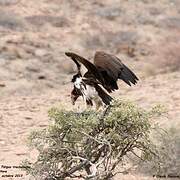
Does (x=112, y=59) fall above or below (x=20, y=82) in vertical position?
above

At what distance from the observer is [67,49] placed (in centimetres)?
2023

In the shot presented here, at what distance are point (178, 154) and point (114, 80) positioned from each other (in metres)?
2.99

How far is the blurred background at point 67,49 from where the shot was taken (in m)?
13.5

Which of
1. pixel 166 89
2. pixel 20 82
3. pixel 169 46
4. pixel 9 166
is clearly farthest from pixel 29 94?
pixel 9 166

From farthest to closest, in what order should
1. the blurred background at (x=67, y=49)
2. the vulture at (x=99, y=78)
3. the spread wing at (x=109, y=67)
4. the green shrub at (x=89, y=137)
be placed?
1. the blurred background at (x=67, y=49)
2. the spread wing at (x=109, y=67)
3. the vulture at (x=99, y=78)
4. the green shrub at (x=89, y=137)

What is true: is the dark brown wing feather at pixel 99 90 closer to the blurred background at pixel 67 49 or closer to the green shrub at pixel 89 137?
the green shrub at pixel 89 137

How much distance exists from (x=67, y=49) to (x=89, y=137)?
14.3 m

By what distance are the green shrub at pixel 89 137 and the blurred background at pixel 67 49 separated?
3.77 metres

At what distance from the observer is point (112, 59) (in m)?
6.32

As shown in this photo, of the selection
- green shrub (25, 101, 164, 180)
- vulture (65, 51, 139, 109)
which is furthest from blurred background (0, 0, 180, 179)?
vulture (65, 51, 139, 109)

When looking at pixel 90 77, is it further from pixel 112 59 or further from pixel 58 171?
pixel 58 171

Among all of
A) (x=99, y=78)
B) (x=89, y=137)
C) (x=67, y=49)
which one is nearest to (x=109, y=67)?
(x=99, y=78)

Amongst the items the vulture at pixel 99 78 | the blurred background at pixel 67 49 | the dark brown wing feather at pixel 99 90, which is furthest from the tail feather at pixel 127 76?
the blurred background at pixel 67 49

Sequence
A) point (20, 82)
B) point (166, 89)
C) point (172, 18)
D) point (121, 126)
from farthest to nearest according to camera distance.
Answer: point (172, 18), point (20, 82), point (166, 89), point (121, 126)
